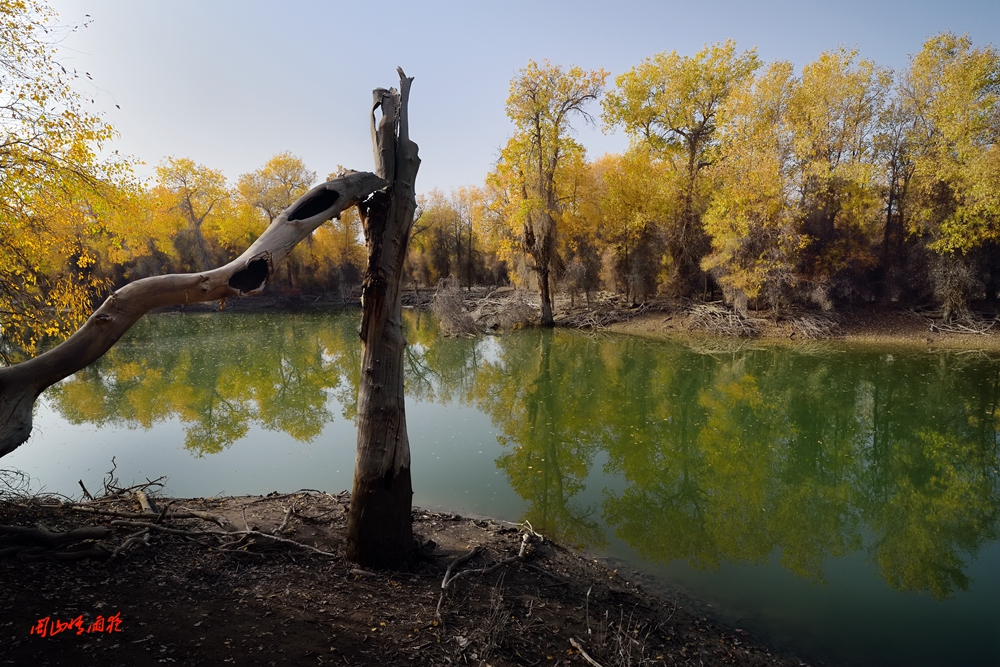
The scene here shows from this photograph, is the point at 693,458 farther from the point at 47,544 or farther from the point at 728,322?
the point at 728,322

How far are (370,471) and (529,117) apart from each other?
23262 mm

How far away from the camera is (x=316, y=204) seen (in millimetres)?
4418

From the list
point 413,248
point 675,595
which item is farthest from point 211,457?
point 413,248

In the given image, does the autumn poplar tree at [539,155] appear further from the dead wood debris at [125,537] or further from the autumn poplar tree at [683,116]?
the dead wood debris at [125,537]

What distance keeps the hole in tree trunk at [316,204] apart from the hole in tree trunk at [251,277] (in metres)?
0.59

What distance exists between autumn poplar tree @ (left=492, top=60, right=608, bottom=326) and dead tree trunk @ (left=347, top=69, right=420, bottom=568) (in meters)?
20.3

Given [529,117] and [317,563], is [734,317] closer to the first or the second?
[529,117]

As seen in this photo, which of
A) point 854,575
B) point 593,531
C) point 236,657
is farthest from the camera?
point 593,531

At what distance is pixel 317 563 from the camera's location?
4762mm

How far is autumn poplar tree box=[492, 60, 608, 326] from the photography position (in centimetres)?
2430

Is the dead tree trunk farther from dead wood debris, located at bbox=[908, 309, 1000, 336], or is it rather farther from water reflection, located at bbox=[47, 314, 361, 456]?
dead wood debris, located at bbox=[908, 309, 1000, 336]
